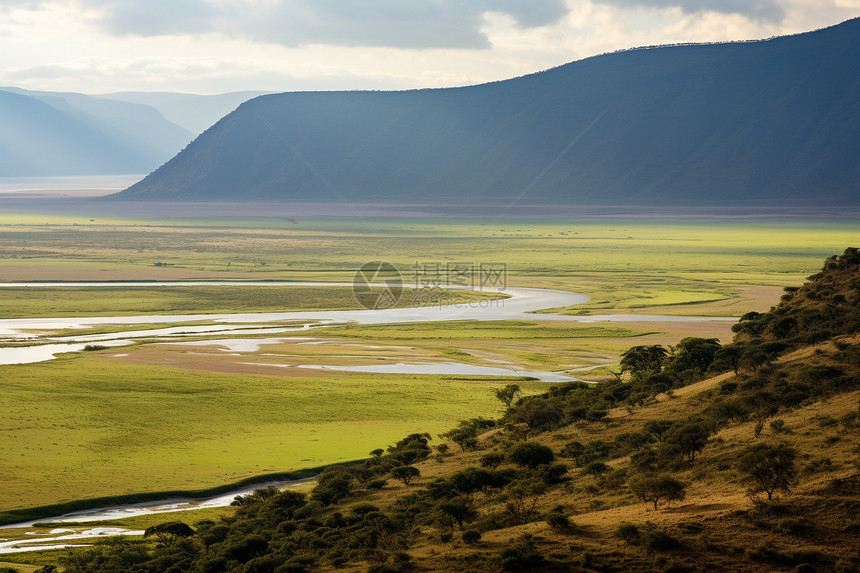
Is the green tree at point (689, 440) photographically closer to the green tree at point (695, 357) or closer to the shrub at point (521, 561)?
the shrub at point (521, 561)

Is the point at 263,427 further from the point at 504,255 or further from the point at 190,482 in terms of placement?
the point at 504,255

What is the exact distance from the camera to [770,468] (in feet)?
90.8

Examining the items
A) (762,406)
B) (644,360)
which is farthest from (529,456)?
(644,360)

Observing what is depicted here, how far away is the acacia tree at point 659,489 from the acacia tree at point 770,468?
215 centimetres

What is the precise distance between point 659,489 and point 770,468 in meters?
3.25

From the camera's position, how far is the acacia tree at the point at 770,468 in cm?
2736

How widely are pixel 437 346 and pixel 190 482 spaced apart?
34.9m

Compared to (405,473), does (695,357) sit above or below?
above

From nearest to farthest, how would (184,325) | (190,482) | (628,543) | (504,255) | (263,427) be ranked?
1. (628,543)
2. (190,482)
3. (263,427)
4. (184,325)
5. (504,255)

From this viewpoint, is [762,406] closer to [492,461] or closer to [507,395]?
[492,461]

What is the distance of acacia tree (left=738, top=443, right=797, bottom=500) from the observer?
2736 cm

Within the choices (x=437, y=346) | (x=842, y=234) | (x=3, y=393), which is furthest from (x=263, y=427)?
(x=842, y=234)

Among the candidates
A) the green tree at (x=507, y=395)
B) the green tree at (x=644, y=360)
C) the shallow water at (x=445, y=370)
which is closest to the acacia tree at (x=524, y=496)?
the green tree at (x=507, y=395)

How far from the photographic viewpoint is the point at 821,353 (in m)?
41.0
